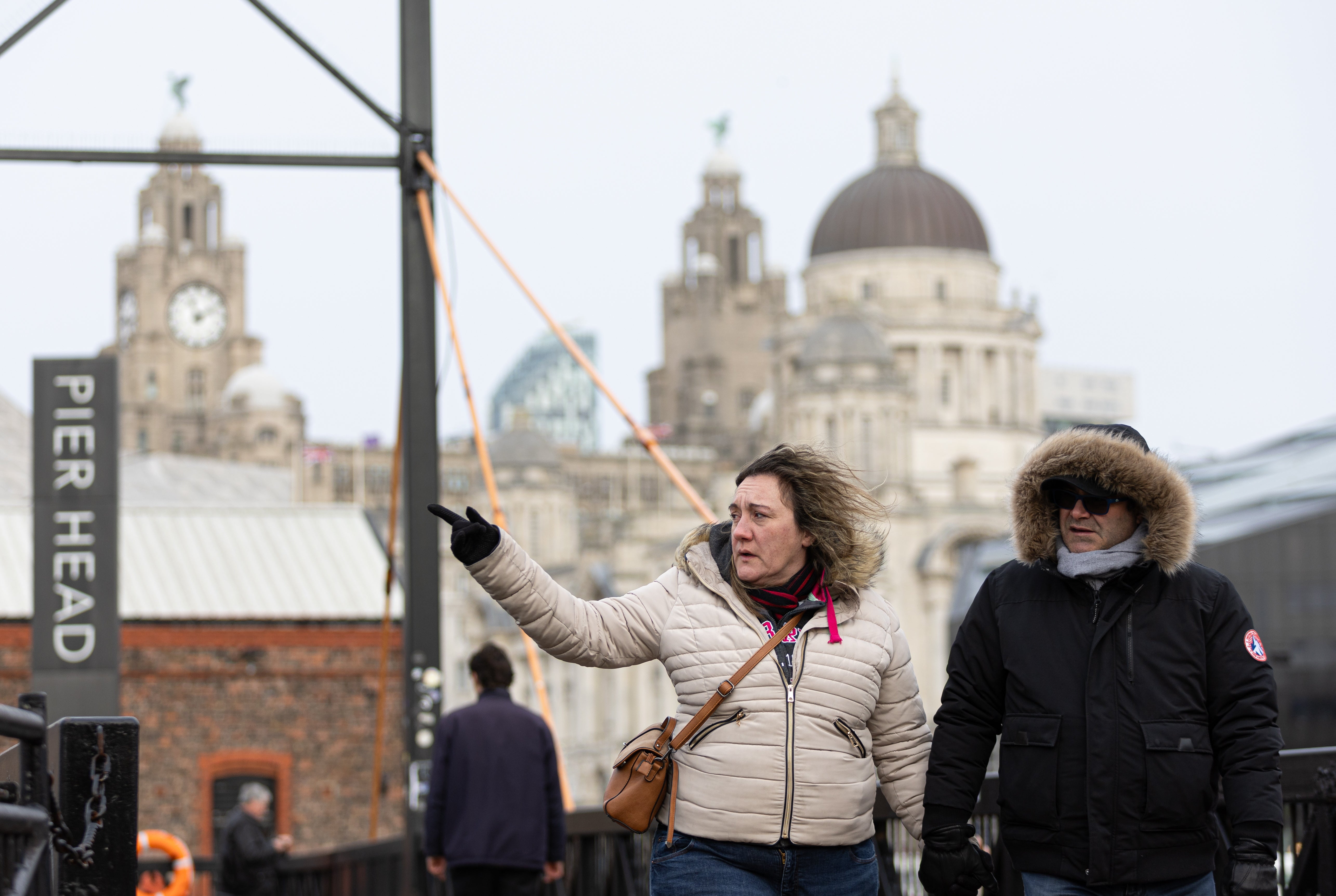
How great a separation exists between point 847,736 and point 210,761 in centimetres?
2350

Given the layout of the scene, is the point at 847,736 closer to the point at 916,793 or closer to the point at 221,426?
the point at 916,793

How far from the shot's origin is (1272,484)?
188 feet

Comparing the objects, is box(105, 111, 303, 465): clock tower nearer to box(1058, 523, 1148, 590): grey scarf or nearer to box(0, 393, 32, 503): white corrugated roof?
box(0, 393, 32, 503): white corrugated roof

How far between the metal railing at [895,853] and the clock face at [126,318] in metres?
124

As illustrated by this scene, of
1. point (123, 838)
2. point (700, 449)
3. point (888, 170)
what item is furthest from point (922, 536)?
point (123, 838)

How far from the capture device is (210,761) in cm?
2680

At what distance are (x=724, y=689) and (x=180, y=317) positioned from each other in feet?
441

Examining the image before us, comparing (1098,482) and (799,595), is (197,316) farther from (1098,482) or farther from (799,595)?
(1098,482)

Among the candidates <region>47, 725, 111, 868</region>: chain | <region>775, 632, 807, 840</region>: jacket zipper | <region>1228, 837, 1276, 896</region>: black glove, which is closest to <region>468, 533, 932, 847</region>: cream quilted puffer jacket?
<region>775, 632, 807, 840</region>: jacket zipper

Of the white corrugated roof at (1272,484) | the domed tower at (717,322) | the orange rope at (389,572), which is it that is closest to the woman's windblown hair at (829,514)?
the orange rope at (389,572)

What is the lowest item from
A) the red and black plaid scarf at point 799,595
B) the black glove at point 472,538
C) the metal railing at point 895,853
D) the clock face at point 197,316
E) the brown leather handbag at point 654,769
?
the metal railing at point 895,853

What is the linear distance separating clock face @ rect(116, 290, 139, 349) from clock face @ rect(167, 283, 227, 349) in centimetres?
216

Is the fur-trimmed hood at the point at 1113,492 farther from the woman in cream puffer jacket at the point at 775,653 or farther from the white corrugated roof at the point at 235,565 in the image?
the white corrugated roof at the point at 235,565

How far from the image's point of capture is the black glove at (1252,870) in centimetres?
404
